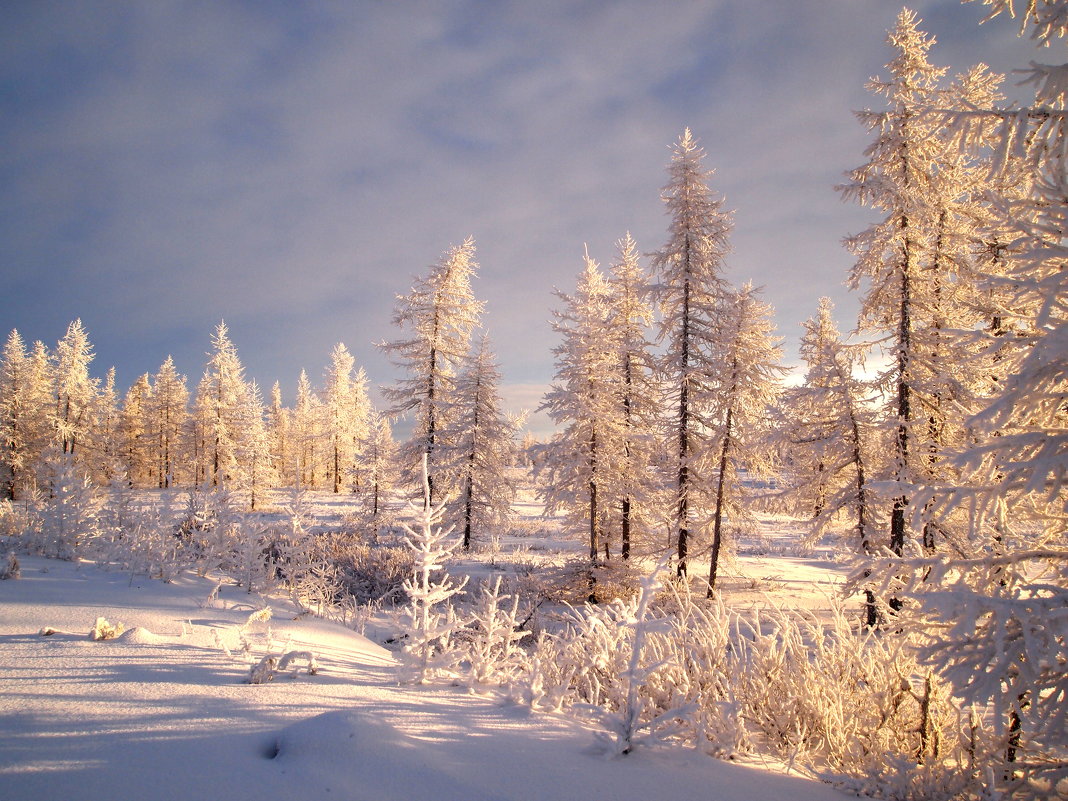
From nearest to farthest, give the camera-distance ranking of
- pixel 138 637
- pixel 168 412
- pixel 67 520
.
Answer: pixel 138 637 < pixel 67 520 < pixel 168 412

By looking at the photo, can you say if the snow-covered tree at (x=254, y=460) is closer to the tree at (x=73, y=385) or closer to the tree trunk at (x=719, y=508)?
the tree at (x=73, y=385)

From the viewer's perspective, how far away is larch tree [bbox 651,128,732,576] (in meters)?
14.1

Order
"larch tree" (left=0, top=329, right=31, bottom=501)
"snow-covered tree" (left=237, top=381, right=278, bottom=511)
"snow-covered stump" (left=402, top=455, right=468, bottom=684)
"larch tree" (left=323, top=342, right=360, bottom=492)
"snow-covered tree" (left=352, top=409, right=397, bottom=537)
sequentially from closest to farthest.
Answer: "snow-covered stump" (left=402, top=455, right=468, bottom=684) < "snow-covered tree" (left=352, top=409, right=397, bottom=537) < "larch tree" (left=0, top=329, right=31, bottom=501) < "snow-covered tree" (left=237, top=381, right=278, bottom=511) < "larch tree" (left=323, top=342, right=360, bottom=492)

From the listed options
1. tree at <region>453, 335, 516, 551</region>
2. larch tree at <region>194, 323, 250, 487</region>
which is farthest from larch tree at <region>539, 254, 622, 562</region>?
larch tree at <region>194, 323, 250, 487</region>

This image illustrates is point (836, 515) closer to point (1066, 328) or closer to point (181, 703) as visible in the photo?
point (1066, 328)

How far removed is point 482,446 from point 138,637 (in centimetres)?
1597

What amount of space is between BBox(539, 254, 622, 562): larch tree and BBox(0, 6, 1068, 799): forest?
0.10 metres

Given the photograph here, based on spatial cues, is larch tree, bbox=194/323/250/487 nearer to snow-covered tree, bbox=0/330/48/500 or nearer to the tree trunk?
snow-covered tree, bbox=0/330/48/500

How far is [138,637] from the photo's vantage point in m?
3.54

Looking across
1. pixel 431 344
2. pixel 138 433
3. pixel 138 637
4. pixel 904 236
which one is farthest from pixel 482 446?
pixel 138 433

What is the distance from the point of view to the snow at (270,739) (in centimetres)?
201

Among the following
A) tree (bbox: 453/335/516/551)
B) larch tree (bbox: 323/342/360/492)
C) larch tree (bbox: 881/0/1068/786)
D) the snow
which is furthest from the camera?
larch tree (bbox: 323/342/360/492)

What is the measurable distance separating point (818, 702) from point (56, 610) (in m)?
6.12

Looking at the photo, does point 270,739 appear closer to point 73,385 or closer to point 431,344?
point 431,344
